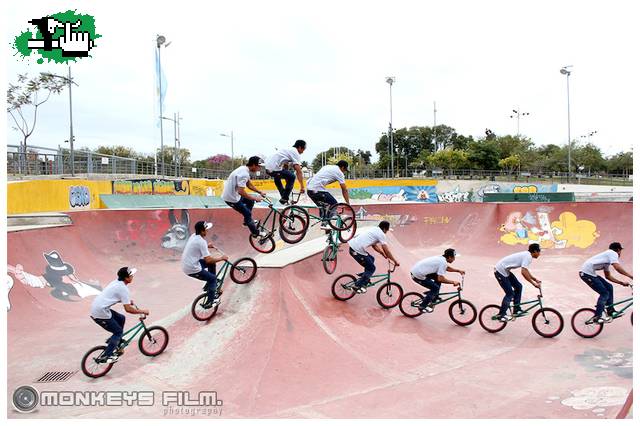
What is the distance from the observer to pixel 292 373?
6.76 m

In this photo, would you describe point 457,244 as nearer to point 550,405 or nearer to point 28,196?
point 550,405

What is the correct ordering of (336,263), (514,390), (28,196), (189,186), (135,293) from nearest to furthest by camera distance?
(514,390) < (336,263) < (135,293) < (28,196) < (189,186)

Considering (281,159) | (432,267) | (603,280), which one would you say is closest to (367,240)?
(432,267)

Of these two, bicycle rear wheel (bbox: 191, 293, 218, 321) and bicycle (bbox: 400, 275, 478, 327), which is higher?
bicycle rear wheel (bbox: 191, 293, 218, 321)

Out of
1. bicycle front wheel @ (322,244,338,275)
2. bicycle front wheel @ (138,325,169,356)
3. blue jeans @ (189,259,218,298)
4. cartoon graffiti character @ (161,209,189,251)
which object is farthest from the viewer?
cartoon graffiti character @ (161,209,189,251)

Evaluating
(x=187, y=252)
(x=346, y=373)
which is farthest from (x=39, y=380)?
(x=346, y=373)

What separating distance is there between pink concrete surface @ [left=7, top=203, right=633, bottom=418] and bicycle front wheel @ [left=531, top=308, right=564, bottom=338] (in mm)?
190

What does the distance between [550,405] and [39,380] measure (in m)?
7.57

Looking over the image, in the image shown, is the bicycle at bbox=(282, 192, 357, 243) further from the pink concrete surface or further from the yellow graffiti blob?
the yellow graffiti blob

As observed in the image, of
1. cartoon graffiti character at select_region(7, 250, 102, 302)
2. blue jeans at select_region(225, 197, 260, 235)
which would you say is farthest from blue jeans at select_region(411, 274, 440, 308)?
cartoon graffiti character at select_region(7, 250, 102, 302)

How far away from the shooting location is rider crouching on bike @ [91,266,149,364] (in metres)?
6.76

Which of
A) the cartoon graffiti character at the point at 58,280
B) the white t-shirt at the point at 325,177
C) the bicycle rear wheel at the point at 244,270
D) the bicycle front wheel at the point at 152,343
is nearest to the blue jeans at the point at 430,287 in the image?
the white t-shirt at the point at 325,177

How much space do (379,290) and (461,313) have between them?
178 centimetres

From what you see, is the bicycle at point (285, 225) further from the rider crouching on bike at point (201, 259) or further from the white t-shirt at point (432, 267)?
the white t-shirt at point (432, 267)
